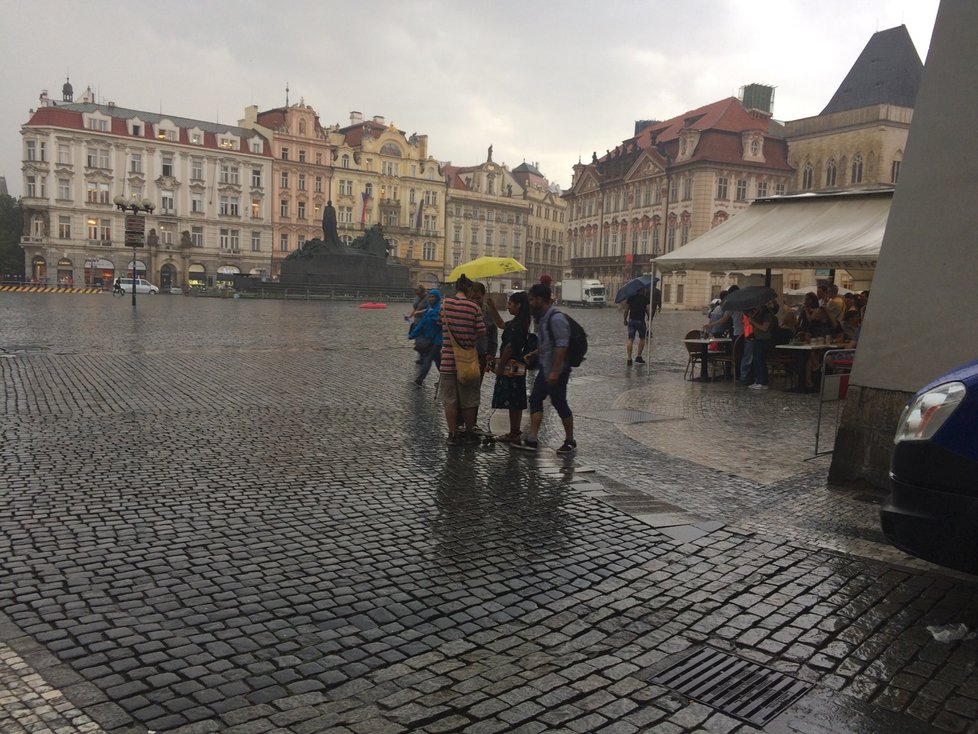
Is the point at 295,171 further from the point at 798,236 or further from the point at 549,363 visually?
the point at 549,363

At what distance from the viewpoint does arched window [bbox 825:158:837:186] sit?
64.1 meters

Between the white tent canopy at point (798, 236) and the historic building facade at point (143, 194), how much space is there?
62.3 m

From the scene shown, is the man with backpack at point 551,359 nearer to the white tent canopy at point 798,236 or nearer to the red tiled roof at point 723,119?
the white tent canopy at point 798,236

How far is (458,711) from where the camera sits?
3.13 metres

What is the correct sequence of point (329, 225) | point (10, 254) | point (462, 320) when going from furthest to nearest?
point (10, 254)
point (329, 225)
point (462, 320)

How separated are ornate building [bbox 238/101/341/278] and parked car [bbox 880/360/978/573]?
3330 inches

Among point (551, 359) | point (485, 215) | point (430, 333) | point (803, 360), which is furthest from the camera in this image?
point (485, 215)

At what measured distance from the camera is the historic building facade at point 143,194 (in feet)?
243

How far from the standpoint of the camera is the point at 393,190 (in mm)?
93188

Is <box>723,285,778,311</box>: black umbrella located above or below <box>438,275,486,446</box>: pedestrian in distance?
above

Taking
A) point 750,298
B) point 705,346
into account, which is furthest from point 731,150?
point 750,298

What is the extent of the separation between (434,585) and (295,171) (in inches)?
3427

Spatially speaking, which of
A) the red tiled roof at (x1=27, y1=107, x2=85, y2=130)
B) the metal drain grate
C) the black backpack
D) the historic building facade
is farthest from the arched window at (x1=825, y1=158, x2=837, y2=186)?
the metal drain grate

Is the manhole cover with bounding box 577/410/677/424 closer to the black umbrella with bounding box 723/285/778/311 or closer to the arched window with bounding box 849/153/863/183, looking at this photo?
the black umbrella with bounding box 723/285/778/311
